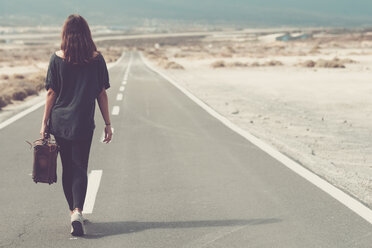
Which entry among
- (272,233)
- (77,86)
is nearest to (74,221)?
(77,86)

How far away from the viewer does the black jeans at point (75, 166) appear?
503 centimetres

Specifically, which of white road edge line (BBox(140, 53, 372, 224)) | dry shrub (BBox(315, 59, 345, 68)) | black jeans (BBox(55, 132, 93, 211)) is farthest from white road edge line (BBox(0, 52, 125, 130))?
dry shrub (BBox(315, 59, 345, 68))

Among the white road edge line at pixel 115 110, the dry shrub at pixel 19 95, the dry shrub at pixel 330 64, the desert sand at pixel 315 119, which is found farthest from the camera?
the dry shrub at pixel 330 64

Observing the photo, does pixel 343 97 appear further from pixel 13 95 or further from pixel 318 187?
pixel 318 187

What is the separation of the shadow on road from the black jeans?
0.26 metres

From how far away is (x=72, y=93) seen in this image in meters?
4.93

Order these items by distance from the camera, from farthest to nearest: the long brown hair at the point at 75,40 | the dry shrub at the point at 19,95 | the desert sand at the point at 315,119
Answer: the dry shrub at the point at 19,95, the desert sand at the point at 315,119, the long brown hair at the point at 75,40

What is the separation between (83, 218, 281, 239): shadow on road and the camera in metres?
5.10

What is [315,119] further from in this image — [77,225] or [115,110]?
[77,225]

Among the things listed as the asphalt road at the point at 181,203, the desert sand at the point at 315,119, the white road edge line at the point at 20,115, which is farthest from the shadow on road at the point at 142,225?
the white road edge line at the point at 20,115

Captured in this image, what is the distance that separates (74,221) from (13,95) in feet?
48.5

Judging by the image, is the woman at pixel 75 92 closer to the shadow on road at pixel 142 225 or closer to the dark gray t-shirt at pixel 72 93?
the dark gray t-shirt at pixel 72 93

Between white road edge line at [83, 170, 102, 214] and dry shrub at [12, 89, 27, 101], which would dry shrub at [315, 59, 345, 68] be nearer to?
dry shrub at [12, 89, 27, 101]

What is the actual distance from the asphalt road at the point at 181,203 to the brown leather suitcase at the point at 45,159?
0.50m
